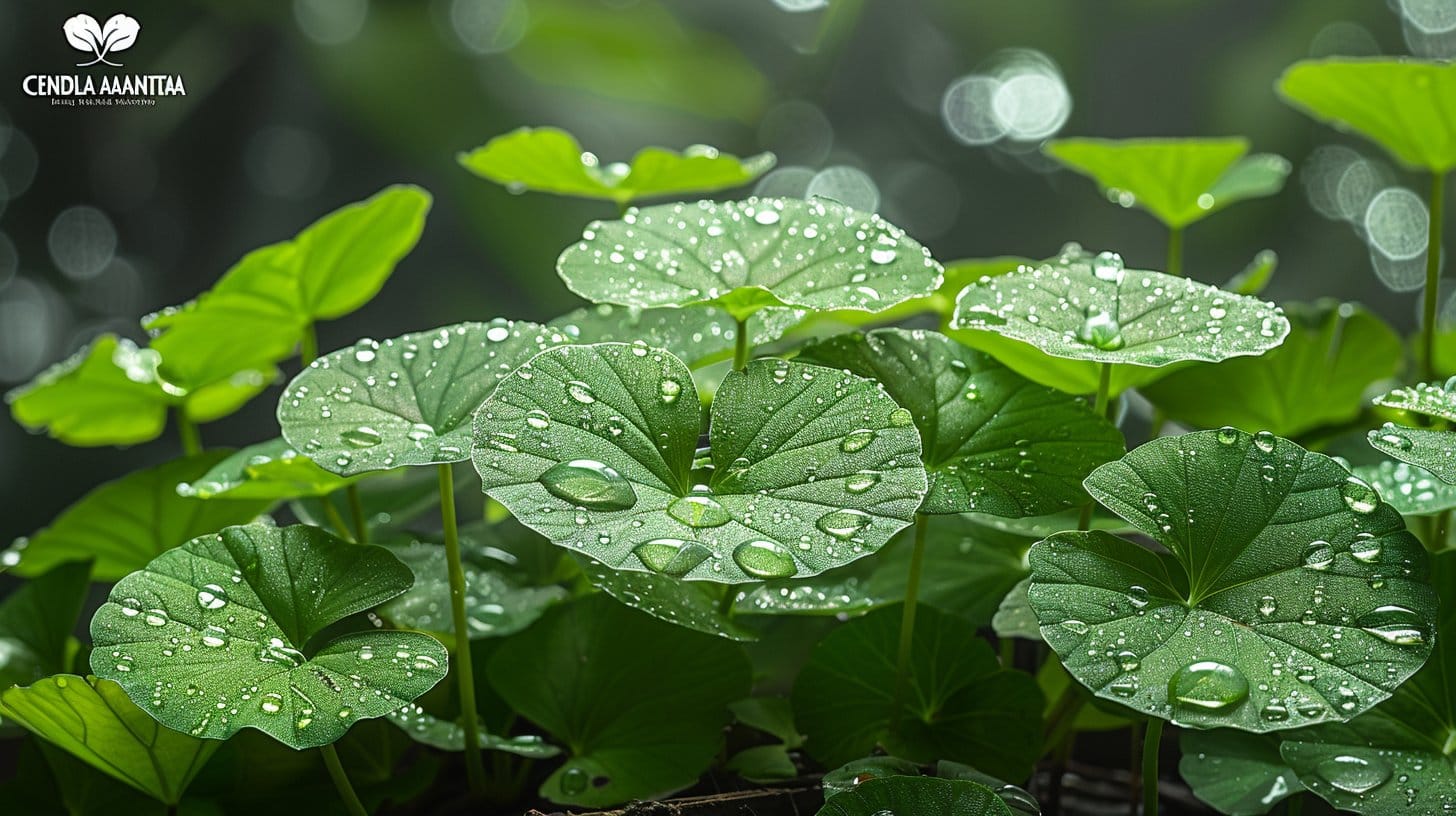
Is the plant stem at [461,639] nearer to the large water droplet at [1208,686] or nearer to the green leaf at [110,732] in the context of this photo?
the green leaf at [110,732]

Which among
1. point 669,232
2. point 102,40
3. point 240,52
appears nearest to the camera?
point 669,232

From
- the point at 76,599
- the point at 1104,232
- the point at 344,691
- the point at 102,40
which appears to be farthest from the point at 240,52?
the point at 344,691

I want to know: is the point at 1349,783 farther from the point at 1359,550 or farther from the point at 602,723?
the point at 602,723

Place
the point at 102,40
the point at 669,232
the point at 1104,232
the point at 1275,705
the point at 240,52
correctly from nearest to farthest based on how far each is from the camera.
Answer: the point at 1275,705 → the point at 669,232 → the point at 102,40 → the point at 240,52 → the point at 1104,232

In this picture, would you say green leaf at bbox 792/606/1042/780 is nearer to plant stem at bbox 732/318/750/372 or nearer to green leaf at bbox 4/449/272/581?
plant stem at bbox 732/318/750/372

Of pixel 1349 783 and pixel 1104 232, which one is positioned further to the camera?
pixel 1104 232
